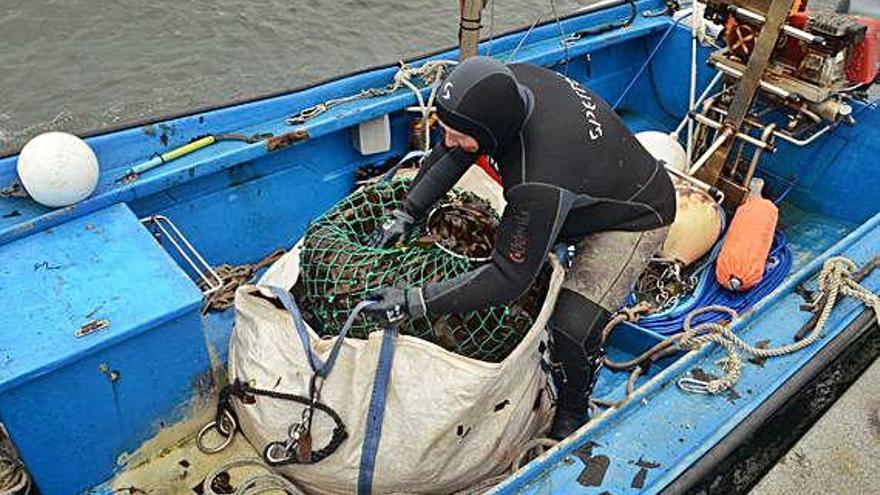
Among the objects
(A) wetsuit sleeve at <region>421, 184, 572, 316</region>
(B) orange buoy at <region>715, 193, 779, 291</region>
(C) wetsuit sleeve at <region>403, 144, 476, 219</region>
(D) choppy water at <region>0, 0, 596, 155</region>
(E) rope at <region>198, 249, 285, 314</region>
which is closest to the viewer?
(A) wetsuit sleeve at <region>421, 184, 572, 316</region>

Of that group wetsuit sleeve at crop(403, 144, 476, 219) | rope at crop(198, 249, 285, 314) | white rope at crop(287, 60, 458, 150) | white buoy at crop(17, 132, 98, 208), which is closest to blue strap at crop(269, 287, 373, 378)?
wetsuit sleeve at crop(403, 144, 476, 219)

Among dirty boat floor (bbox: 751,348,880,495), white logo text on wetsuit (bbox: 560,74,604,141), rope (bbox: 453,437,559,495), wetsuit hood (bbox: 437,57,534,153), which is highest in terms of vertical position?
wetsuit hood (bbox: 437,57,534,153)

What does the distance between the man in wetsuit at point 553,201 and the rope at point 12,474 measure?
1.31 metres

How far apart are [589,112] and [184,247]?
1883 mm

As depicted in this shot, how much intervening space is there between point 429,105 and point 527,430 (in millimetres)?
1759

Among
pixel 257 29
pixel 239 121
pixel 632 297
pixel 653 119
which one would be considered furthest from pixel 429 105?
pixel 257 29

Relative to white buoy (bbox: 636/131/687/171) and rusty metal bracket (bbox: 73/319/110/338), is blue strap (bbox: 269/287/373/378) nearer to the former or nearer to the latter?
rusty metal bracket (bbox: 73/319/110/338)

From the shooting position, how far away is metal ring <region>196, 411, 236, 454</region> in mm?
2910

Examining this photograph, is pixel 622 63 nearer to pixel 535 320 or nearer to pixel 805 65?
Answer: pixel 805 65

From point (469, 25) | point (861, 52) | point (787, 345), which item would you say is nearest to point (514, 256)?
point (787, 345)

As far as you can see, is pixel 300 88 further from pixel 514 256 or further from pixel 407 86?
pixel 514 256

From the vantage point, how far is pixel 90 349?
7.83 feet

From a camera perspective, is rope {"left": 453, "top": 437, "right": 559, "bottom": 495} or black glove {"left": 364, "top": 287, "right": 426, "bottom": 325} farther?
rope {"left": 453, "top": 437, "right": 559, "bottom": 495}

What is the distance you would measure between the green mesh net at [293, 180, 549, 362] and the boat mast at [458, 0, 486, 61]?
1.29 meters
